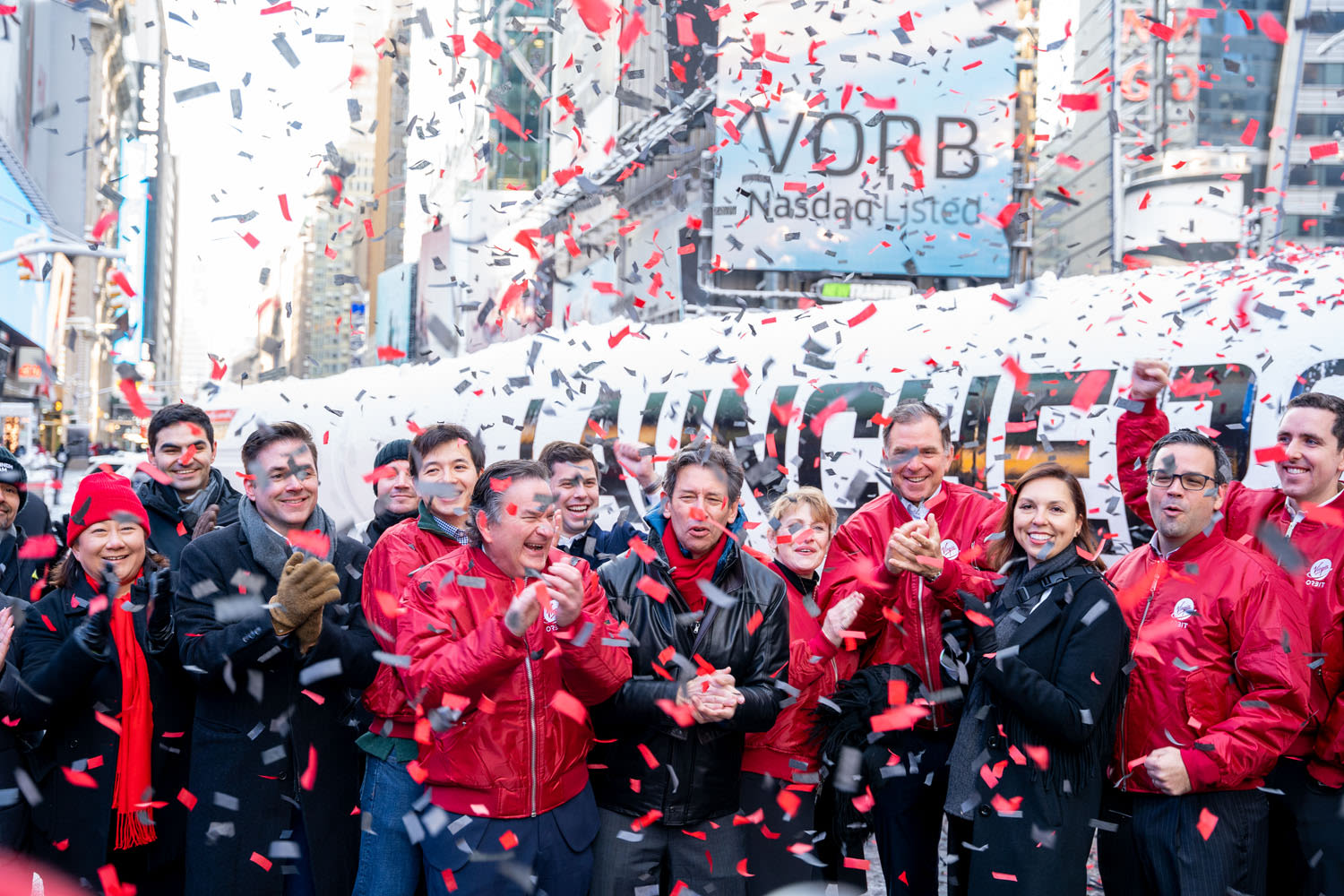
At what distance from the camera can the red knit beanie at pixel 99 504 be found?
4.68 metres

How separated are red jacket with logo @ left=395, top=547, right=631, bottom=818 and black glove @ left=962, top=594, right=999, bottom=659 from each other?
1.36 m

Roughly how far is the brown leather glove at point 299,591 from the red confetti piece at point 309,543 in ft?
1.43

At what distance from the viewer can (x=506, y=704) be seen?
157 inches

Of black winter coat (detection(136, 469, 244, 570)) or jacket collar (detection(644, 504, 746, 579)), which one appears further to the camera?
black winter coat (detection(136, 469, 244, 570))

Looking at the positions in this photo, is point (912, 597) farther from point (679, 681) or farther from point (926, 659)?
point (679, 681)

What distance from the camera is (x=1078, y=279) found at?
9453 mm

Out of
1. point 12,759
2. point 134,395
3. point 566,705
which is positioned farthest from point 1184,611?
point 134,395

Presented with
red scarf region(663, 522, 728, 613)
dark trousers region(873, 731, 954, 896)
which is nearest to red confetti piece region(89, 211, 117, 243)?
red scarf region(663, 522, 728, 613)

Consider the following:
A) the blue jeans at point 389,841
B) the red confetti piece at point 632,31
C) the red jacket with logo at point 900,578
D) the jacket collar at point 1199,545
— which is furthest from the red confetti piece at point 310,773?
the red confetti piece at point 632,31

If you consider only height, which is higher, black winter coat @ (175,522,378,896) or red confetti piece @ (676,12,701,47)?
red confetti piece @ (676,12,701,47)

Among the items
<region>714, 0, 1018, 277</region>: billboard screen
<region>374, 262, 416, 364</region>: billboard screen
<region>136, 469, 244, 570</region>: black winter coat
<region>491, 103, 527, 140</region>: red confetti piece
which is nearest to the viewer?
<region>136, 469, 244, 570</region>: black winter coat

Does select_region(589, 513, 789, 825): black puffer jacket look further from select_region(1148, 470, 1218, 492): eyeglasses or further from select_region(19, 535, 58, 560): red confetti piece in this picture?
select_region(19, 535, 58, 560): red confetti piece

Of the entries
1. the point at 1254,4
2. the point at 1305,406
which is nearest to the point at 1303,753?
the point at 1305,406

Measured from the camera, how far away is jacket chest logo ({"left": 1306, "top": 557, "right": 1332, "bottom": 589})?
4461 millimetres
